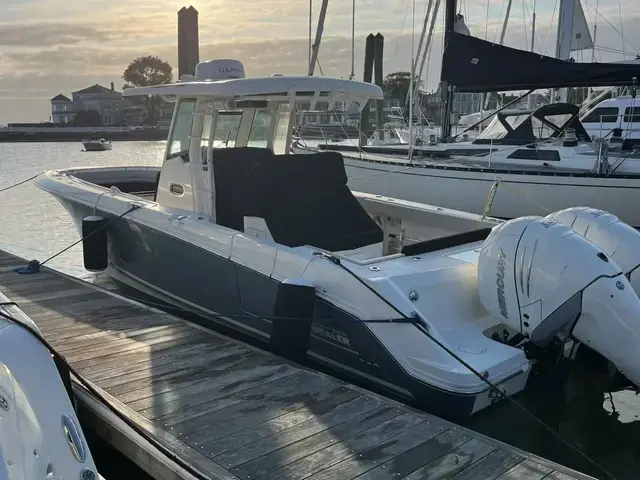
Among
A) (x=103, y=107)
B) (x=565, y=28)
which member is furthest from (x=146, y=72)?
(x=565, y=28)

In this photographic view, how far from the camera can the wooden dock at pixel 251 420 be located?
3471mm

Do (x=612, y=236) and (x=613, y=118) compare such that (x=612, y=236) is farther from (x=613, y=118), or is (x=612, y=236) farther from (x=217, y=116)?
(x=613, y=118)

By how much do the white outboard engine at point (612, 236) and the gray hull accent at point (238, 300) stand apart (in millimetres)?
1742

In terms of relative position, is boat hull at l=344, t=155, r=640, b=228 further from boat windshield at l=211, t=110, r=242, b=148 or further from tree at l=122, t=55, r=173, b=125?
tree at l=122, t=55, r=173, b=125

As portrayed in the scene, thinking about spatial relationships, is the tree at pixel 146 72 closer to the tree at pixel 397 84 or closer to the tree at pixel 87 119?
the tree at pixel 87 119

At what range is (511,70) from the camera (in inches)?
423

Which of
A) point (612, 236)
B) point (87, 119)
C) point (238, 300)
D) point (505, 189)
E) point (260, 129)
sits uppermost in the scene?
point (87, 119)

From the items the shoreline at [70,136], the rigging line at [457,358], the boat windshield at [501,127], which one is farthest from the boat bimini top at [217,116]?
the shoreline at [70,136]

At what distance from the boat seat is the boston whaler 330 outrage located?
0.01 meters

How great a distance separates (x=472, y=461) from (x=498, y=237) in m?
1.65

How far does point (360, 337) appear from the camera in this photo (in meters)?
4.71

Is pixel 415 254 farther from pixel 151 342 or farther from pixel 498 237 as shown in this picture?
pixel 151 342

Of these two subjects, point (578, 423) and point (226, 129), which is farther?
point (226, 129)

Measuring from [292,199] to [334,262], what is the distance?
4.97ft
